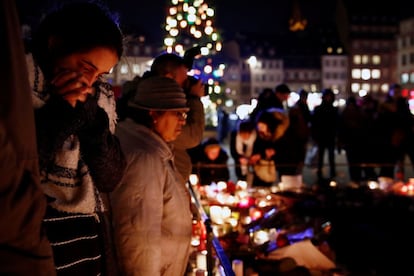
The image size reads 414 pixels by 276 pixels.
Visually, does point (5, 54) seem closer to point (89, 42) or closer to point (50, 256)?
point (50, 256)

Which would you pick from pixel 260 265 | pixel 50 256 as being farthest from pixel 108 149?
pixel 260 265

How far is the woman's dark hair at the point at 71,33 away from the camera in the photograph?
1.61 meters

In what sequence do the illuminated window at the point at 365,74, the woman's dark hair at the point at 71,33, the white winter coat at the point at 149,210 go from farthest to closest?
the illuminated window at the point at 365,74
the white winter coat at the point at 149,210
the woman's dark hair at the point at 71,33

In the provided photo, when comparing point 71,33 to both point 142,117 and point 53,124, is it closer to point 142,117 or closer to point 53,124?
point 53,124

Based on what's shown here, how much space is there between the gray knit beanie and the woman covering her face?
105 centimetres

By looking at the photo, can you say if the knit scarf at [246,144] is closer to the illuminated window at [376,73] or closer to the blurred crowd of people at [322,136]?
the blurred crowd of people at [322,136]

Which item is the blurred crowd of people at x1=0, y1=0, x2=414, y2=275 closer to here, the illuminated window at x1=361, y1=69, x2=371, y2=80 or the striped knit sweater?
the striped knit sweater

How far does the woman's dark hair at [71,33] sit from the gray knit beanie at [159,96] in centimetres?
115

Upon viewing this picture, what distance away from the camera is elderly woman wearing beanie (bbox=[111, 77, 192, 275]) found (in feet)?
7.93

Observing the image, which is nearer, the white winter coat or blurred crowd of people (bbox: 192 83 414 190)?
the white winter coat

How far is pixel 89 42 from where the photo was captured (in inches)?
65.1

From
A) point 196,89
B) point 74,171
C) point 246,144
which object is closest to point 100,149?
point 74,171

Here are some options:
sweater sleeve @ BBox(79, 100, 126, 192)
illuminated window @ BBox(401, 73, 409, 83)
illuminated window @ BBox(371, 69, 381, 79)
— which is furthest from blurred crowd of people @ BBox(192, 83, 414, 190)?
illuminated window @ BBox(371, 69, 381, 79)

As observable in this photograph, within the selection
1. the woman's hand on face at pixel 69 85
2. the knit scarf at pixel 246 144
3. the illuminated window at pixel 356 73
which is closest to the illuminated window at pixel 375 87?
the illuminated window at pixel 356 73
